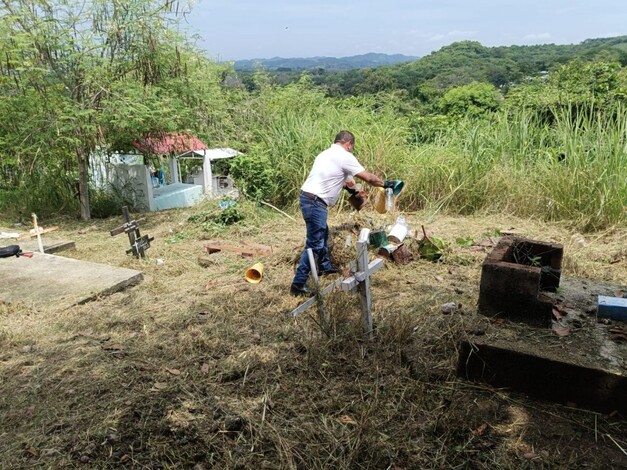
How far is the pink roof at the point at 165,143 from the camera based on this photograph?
27.1 ft

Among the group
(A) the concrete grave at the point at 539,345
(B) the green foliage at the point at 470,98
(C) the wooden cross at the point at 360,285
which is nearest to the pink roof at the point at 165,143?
(C) the wooden cross at the point at 360,285

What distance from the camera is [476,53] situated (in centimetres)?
8688

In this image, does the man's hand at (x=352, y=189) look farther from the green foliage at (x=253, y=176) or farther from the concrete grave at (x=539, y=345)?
the green foliage at (x=253, y=176)

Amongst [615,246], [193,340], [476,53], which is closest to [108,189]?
[193,340]

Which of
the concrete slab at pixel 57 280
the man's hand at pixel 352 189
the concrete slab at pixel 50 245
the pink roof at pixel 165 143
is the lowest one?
the concrete slab at pixel 50 245

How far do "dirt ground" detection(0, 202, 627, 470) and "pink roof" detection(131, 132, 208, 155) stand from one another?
172 inches

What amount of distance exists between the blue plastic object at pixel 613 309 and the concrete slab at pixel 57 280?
390 cm

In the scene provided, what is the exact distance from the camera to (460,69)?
62.9 meters

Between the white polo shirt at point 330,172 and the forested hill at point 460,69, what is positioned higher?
the forested hill at point 460,69

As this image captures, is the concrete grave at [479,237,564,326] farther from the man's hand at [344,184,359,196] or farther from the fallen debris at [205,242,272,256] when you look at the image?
the fallen debris at [205,242,272,256]

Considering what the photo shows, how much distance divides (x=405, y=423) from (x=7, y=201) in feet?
29.6

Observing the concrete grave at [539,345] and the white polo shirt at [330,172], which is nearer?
the concrete grave at [539,345]

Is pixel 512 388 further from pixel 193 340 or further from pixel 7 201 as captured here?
pixel 7 201

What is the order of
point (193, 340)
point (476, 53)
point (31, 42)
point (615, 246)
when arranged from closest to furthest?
point (193, 340) < point (615, 246) < point (31, 42) < point (476, 53)
